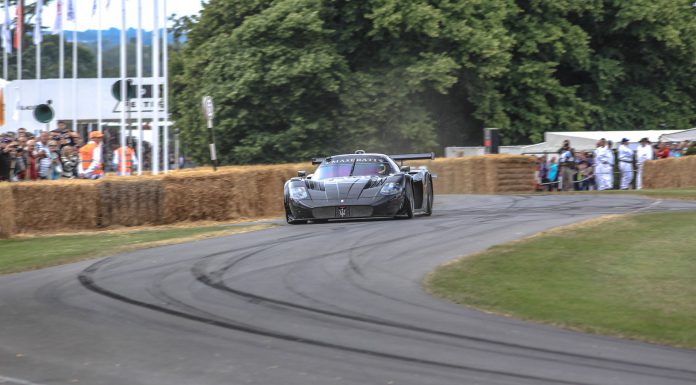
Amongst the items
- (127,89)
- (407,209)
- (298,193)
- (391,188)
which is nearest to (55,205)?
(298,193)

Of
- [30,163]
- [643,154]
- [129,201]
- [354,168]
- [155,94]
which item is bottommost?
[129,201]

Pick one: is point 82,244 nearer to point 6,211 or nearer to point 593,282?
point 6,211

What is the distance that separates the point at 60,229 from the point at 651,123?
1201 inches

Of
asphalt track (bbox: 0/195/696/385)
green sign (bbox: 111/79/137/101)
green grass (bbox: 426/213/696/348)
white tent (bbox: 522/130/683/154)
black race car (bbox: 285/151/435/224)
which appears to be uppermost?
green sign (bbox: 111/79/137/101)

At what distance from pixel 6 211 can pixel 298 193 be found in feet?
16.1

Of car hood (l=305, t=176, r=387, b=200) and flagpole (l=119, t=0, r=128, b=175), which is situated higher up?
flagpole (l=119, t=0, r=128, b=175)

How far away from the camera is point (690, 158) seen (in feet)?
94.5

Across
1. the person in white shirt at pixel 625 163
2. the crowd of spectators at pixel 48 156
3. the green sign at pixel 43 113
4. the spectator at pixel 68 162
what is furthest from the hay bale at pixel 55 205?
the person in white shirt at pixel 625 163

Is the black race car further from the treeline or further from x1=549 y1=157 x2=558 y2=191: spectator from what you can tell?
the treeline

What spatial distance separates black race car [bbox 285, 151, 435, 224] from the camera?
17.9 metres

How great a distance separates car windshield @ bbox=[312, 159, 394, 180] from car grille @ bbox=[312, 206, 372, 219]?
3.05 ft

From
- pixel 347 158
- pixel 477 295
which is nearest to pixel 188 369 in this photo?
pixel 477 295

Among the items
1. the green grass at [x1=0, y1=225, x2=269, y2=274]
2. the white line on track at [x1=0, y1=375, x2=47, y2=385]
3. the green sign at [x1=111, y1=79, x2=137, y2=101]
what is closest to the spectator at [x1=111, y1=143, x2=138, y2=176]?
the green sign at [x1=111, y1=79, x2=137, y2=101]

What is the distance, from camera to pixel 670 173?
29.4 metres
